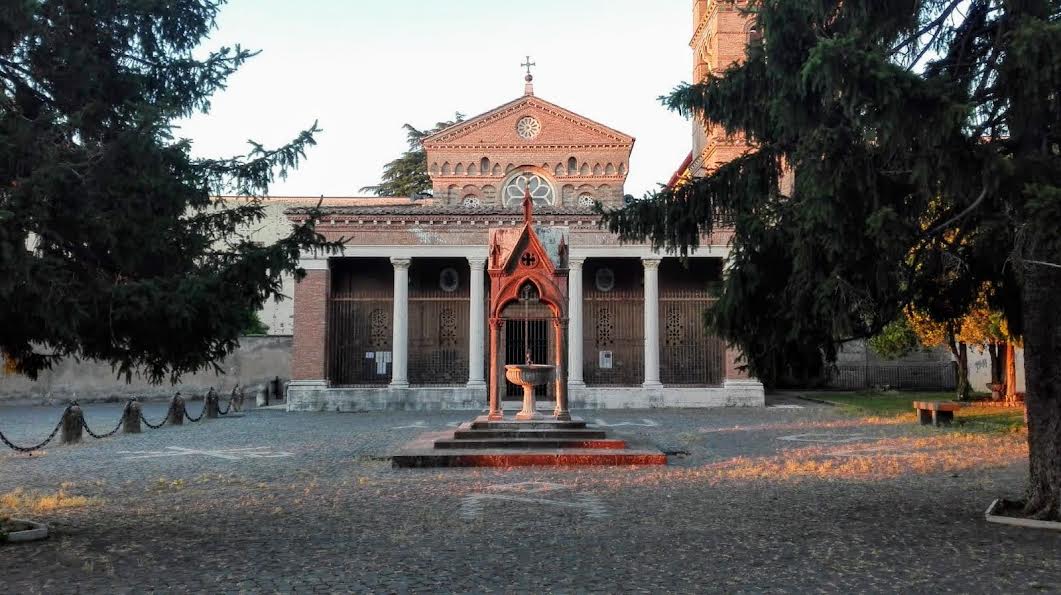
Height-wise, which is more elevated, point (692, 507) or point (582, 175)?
point (582, 175)

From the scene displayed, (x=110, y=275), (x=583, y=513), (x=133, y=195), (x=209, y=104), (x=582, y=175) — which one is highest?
(x=582, y=175)

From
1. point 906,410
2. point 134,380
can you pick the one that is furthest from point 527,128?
point 906,410

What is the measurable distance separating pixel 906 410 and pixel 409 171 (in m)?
29.8

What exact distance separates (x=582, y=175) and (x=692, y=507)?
25000 mm

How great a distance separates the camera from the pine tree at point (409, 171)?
4406 centimetres

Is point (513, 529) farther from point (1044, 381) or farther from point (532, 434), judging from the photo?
point (532, 434)

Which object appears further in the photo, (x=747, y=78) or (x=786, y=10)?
(x=747, y=78)

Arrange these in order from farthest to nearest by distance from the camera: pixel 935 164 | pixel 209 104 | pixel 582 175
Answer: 1. pixel 582 175
2. pixel 209 104
3. pixel 935 164

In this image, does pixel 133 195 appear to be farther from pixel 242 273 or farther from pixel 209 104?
pixel 209 104

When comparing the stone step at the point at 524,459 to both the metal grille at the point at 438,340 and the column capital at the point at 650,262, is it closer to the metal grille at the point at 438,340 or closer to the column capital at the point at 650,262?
the column capital at the point at 650,262

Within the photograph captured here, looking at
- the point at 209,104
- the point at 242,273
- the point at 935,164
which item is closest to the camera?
the point at 935,164

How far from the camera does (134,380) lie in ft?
98.9

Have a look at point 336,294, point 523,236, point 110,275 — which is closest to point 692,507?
point 110,275

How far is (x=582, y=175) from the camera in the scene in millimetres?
31969
